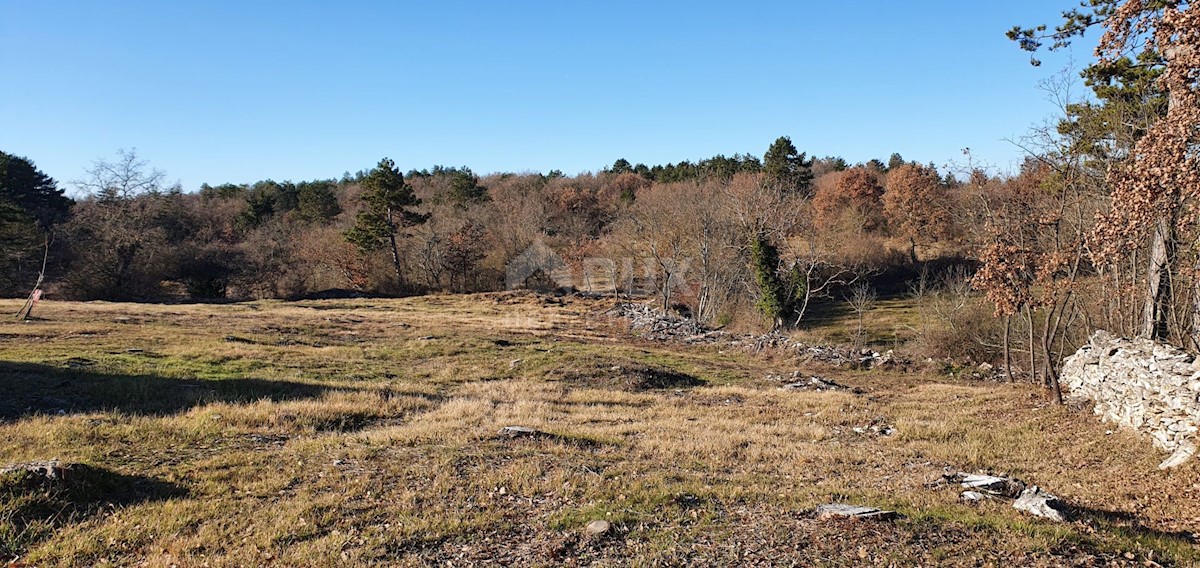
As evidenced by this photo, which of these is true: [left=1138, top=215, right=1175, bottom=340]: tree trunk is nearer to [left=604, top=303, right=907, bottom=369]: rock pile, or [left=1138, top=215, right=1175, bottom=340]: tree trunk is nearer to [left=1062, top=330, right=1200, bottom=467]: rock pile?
[left=1062, top=330, right=1200, bottom=467]: rock pile

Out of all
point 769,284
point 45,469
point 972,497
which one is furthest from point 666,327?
point 45,469

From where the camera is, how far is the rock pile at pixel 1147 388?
9062 mm

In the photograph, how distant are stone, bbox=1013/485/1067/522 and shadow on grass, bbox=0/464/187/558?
890cm

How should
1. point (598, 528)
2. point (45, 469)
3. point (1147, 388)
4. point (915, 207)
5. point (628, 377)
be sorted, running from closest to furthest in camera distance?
1. point (598, 528)
2. point (45, 469)
3. point (1147, 388)
4. point (628, 377)
5. point (915, 207)

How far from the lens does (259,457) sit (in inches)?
347

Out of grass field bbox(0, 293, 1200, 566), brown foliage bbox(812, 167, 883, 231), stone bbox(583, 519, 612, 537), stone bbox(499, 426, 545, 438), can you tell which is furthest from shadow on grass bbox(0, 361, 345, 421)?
brown foliage bbox(812, 167, 883, 231)

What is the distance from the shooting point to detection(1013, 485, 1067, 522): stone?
6.48 metres

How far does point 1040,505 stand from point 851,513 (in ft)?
6.60

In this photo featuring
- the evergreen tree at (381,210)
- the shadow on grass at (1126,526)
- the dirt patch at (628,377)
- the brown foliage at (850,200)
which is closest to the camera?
the shadow on grass at (1126,526)

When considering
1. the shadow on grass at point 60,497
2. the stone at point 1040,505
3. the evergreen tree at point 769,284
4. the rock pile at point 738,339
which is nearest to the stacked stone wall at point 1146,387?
the stone at point 1040,505

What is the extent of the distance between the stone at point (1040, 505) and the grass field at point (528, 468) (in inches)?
6.5

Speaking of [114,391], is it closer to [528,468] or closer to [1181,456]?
[528,468]

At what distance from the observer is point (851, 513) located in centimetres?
645

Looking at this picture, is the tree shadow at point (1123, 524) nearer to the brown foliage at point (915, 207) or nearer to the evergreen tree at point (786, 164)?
the brown foliage at point (915, 207)
